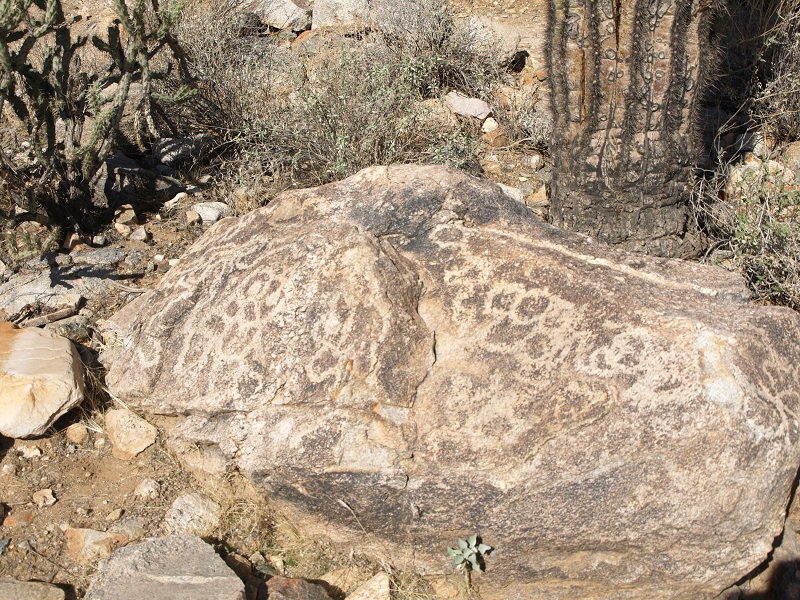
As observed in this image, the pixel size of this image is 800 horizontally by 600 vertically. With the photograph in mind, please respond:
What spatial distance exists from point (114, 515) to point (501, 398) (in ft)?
4.31

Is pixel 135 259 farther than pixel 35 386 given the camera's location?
Yes

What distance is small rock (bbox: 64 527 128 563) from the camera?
2.39m

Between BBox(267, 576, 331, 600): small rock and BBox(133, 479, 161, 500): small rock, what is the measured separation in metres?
0.55

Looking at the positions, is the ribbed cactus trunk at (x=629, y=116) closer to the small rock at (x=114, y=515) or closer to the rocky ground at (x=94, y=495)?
the rocky ground at (x=94, y=495)

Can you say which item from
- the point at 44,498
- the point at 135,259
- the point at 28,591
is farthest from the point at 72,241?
the point at 28,591

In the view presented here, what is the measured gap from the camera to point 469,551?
2.17 m

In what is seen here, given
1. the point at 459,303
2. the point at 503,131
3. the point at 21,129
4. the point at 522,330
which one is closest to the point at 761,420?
the point at 522,330

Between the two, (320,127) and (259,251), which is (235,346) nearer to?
(259,251)

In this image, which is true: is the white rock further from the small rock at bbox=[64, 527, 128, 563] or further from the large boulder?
the small rock at bbox=[64, 527, 128, 563]

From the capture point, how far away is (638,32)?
299 centimetres

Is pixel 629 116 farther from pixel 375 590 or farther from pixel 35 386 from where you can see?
pixel 35 386

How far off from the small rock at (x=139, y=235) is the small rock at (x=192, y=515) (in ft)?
5.89

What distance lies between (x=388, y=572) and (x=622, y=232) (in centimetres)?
189

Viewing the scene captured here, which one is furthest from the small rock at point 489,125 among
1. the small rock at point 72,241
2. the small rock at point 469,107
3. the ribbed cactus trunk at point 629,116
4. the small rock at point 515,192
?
the small rock at point 72,241
